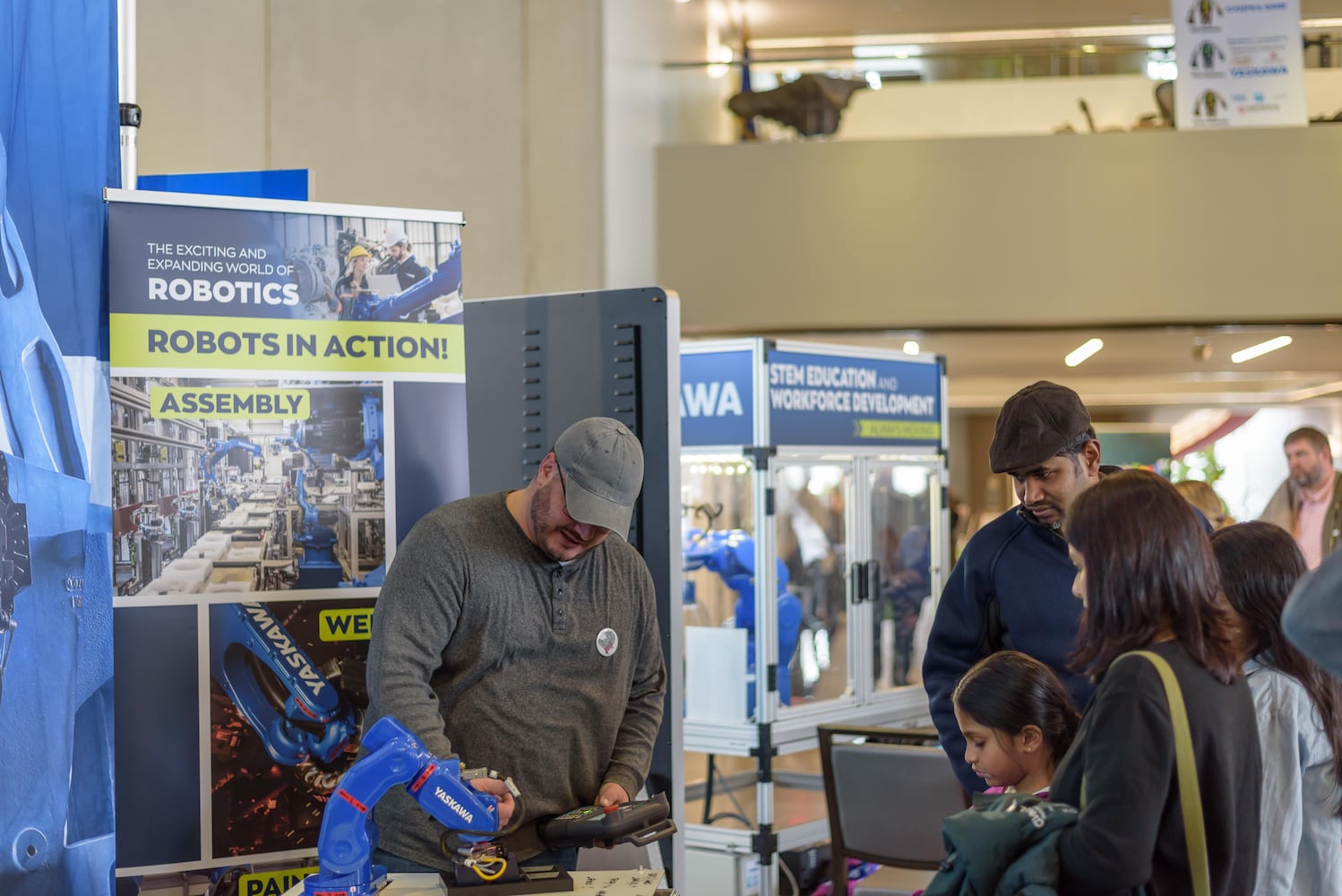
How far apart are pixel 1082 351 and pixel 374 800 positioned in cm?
760

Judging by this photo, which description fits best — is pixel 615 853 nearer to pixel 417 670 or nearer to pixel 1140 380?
pixel 417 670

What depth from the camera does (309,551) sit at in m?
2.44

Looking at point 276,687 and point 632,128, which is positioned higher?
point 632,128

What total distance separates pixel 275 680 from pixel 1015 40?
22.2 ft

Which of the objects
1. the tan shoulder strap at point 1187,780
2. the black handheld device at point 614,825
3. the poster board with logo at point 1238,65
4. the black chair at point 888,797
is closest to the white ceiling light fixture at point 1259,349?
the poster board with logo at point 1238,65

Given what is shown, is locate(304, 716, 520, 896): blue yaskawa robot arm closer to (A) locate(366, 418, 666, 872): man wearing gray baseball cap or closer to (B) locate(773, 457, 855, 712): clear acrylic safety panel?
(A) locate(366, 418, 666, 872): man wearing gray baseball cap

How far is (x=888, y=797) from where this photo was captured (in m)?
3.71

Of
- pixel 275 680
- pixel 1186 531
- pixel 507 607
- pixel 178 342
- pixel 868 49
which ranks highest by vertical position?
pixel 868 49

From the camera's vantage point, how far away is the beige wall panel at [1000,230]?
23.3 ft

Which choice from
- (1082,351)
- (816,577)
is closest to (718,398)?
(816,577)

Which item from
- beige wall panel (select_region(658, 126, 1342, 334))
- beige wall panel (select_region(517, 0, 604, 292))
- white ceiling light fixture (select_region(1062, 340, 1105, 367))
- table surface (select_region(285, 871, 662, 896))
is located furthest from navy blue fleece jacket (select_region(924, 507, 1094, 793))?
white ceiling light fixture (select_region(1062, 340, 1105, 367))

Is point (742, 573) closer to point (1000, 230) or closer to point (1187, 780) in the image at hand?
point (1000, 230)

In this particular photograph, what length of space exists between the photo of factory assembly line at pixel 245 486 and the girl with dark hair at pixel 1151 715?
1.53m

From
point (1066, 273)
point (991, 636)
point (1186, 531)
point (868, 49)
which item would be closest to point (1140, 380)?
point (1066, 273)
